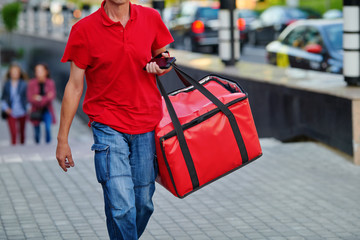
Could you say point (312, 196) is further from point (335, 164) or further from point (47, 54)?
point (47, 54)

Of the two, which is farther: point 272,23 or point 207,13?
point 272,23

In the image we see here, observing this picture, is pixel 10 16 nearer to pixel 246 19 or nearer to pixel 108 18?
pixel 246 19

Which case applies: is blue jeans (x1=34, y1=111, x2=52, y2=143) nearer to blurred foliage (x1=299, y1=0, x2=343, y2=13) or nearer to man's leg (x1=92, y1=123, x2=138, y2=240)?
man's leg (x1=92, y1=123, x2=138, y2=240)

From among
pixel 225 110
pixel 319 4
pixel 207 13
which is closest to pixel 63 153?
pixel 225 110

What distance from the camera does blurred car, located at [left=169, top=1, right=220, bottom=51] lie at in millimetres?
27375

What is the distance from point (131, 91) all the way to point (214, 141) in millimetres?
546

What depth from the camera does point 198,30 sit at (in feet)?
90.3

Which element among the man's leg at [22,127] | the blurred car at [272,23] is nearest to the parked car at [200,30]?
the blurred car at [272,23]

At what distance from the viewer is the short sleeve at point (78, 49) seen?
4113mm

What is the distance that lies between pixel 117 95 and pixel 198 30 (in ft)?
77.3

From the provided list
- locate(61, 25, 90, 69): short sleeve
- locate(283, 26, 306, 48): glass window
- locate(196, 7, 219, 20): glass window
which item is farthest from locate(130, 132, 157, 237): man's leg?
locate(196, 7, 219, 20): glass window

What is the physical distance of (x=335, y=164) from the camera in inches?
317

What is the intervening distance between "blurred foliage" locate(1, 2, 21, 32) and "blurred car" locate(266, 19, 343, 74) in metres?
32.7

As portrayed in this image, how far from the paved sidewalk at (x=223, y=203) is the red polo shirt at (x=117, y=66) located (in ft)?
5.38
